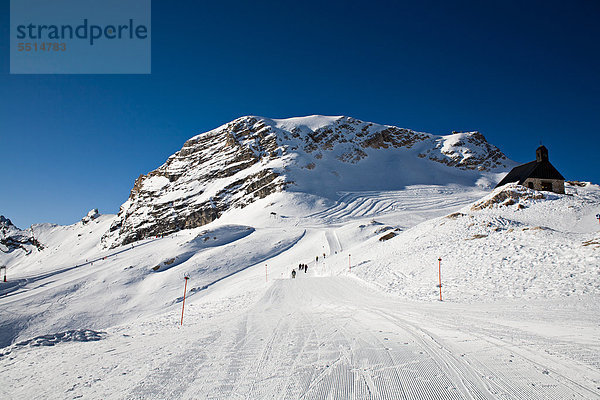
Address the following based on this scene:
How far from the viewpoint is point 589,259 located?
1182cm

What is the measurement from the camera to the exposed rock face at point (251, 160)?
110750 mm

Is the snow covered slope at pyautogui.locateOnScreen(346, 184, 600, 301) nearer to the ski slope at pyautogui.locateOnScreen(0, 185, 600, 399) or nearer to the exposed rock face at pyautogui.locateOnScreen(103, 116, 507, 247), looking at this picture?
the ski slope at pyautogui.locateOnScreen(0, 185, 600, 399)

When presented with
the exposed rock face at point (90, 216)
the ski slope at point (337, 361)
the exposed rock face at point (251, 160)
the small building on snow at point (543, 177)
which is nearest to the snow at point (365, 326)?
the ski slope at point (337, 361)

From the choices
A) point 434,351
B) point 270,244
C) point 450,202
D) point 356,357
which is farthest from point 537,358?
point 450,202

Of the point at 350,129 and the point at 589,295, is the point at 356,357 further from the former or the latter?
the point at 350,129

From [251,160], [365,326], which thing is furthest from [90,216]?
[365,326]

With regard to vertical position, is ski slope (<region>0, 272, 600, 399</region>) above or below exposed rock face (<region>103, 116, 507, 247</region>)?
below

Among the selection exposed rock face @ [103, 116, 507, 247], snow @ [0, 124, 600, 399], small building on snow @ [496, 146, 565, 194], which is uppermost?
exposed rock face @ [103, 116, 507, 247]

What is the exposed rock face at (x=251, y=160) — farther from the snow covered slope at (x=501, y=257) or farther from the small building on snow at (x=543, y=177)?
the snow covered slope at (x=501, y=257)

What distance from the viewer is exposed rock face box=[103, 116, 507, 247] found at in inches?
4360

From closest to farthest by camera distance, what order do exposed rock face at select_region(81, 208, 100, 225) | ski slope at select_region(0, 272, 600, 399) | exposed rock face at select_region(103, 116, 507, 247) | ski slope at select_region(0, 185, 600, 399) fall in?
ski slope at select_region(0, 272, 600, 399)
ski slope at select_region(0, 185, 600, 399)
exposed rock face at select_region(103, 116, 507, 247)
exposed rock face at select_region(81, 208, 100, 225)

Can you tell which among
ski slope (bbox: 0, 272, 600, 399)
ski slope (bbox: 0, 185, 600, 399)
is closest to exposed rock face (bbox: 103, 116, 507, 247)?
ski slope (bbox: 0, 185, 600, 399)

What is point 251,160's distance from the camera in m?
128

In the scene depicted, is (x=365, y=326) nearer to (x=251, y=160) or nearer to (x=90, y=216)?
(x=251, y=160)
